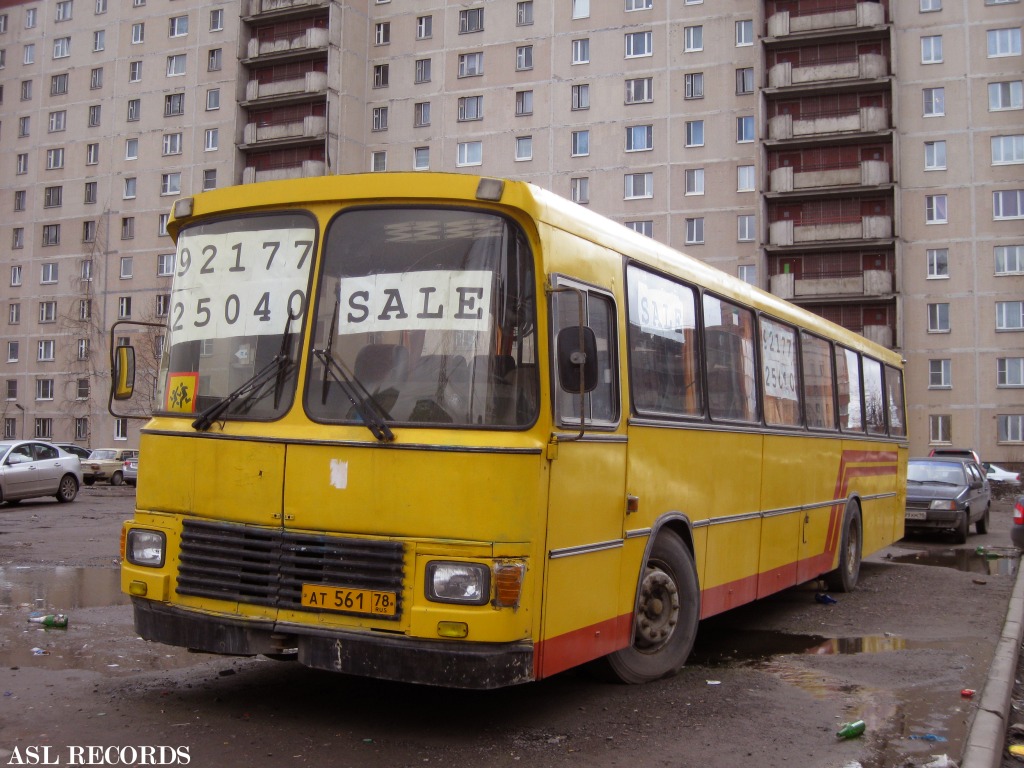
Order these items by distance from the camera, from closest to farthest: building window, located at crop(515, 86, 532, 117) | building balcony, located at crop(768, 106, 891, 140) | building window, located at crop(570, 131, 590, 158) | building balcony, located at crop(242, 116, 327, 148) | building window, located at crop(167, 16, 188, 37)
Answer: building balcony, located at crop(768, 106, 891, 140) < building window, located at crop(570, 131, 590, 158) < building window, located at crop(515, 86, 532, 117) < building balcony, located at crop(242, 116, 327, 148) < building window, located at crop(167, 16, 188, 37)

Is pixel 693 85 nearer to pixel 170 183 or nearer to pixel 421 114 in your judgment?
pixel 421 114

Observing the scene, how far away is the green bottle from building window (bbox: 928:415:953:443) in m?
47.1

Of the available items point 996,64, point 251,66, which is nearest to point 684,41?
point 996,64

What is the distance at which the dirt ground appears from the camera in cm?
562

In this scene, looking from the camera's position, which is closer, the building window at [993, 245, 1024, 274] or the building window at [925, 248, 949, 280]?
the building window at [993, 245, 1024, 274]

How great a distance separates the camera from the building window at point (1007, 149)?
49.8 m

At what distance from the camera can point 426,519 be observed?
5.55 meters

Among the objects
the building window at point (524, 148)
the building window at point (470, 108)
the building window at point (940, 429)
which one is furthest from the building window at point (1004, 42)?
the building window at point (470, 108)

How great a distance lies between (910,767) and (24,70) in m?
77.7

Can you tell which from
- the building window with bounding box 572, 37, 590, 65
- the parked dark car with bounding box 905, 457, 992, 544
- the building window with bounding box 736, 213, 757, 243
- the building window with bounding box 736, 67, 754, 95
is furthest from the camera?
the building window with bounding box 572, 37, 590, 65

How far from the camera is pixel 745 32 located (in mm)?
54312

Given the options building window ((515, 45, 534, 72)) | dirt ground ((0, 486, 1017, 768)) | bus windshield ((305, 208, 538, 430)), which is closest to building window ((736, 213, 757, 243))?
building window ((515, 45, 534, 72))

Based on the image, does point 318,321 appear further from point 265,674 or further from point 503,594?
point 265,674

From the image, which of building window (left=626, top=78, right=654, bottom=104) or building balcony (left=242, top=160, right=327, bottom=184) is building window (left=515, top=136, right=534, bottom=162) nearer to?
building window (left=626, top=78, right=654, bottom=104)
